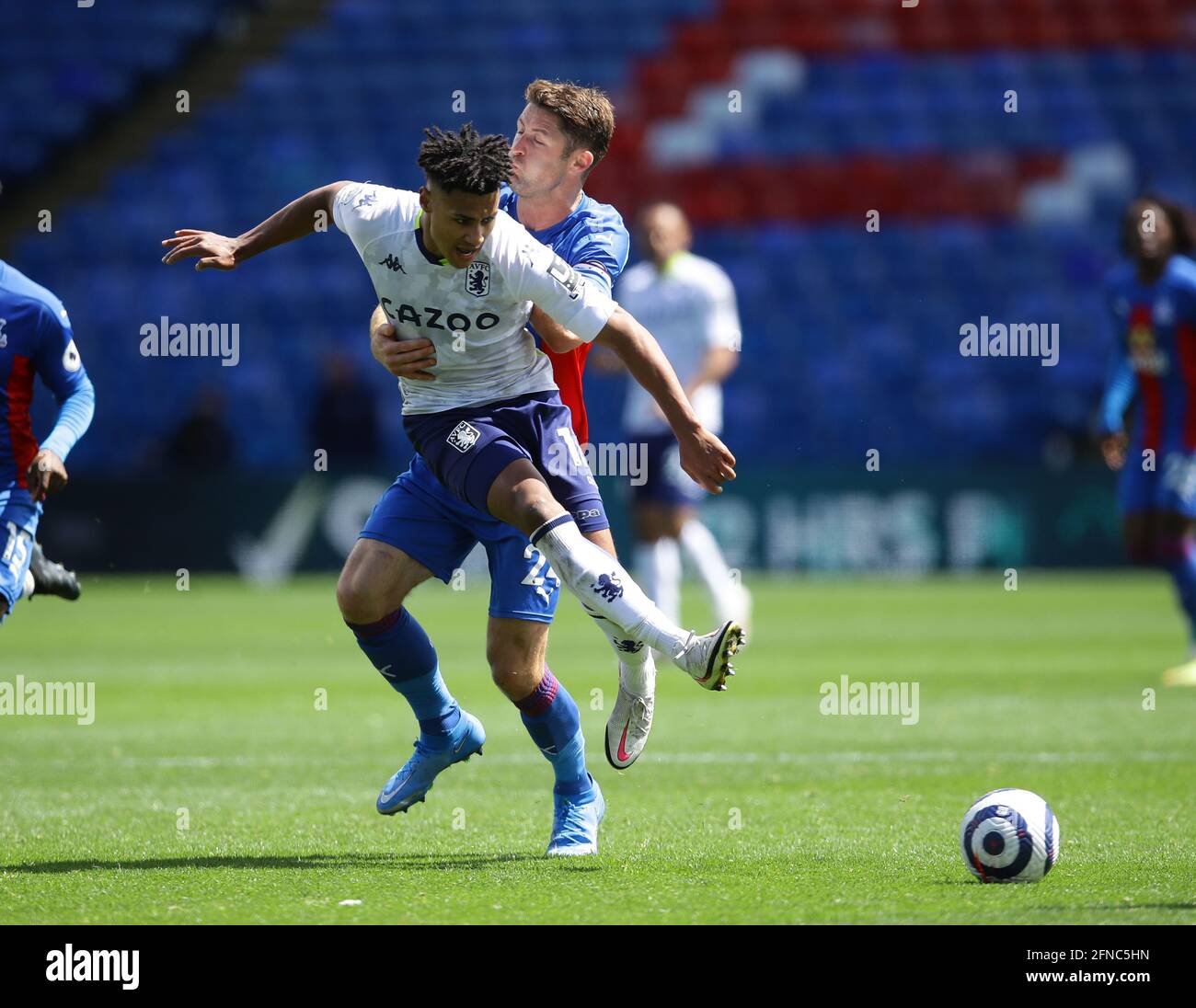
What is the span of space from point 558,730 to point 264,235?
5.83 ft

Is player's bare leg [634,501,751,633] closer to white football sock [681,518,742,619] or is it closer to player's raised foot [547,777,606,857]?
white football sock [681,518,742,619]

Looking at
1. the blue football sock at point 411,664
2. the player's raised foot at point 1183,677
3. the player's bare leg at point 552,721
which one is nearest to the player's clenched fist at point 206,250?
the blue football sock at point 411,664

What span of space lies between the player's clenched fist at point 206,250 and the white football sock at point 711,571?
20.2 feet

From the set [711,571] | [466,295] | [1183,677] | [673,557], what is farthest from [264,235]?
[1183,677]

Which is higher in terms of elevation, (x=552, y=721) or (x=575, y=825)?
(x=552, y=721)

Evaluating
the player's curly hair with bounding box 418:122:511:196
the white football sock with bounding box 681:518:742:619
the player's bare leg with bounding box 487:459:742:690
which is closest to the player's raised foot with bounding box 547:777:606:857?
the player's bare leg with bounding box 487:459:742:690

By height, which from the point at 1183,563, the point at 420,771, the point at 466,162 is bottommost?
the point at 420,771

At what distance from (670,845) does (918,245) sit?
687 inches

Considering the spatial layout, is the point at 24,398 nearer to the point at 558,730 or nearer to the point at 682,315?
the point at 558,730

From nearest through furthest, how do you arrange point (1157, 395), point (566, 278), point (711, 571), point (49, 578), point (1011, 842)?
1. point (1011, 842)
2. point (566, 278)
3. point (49, 578)
4. point (1157, 395)
5. point (711, 571)

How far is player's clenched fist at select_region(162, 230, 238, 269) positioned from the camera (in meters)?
5.32

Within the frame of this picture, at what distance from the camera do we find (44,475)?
5.74m

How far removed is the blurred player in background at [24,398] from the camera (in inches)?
237
